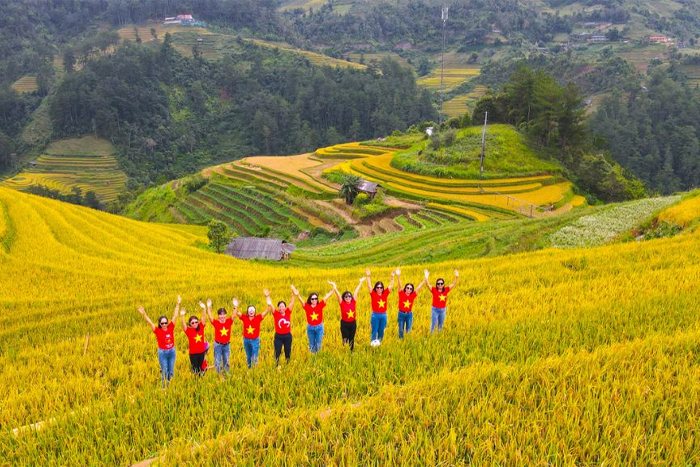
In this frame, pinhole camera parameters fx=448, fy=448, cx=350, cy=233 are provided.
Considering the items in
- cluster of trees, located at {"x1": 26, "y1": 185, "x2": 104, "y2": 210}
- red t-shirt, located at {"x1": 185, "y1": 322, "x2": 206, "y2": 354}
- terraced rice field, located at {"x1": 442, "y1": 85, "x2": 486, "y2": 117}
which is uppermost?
terraced rice field, located at {"x1": 442, "y1": 85, "x2": 486, "y2": 117}

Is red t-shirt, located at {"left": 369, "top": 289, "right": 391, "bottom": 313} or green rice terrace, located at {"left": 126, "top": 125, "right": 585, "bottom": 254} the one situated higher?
red t-shirt, located at {"left": 369, "top": 289, "right": 391, "bottom": 313}

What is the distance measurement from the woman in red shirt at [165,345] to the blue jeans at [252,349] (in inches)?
35.3

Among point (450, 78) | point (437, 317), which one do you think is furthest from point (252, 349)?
point (450, 78)

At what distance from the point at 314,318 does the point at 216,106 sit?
285ft

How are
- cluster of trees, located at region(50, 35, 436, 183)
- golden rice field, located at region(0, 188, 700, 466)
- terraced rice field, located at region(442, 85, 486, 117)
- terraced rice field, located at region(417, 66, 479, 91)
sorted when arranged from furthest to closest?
terraced rice field, located at region(417, 66, 479, 91) → terraced rice field, located at region(442, 85, 486, 117) → cluster of trees, located at region(50, 35, 436, 183) → golden rice field, located at region(0, 188, 700, 466)

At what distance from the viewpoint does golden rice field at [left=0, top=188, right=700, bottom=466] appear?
365cm

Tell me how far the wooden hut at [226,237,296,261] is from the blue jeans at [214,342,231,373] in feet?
56.3

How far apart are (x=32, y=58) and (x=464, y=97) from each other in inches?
3298

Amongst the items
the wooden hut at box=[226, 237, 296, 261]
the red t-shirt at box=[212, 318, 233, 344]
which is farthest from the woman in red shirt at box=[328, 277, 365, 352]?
the wooden hut at box=[226, 237, 296, 261]

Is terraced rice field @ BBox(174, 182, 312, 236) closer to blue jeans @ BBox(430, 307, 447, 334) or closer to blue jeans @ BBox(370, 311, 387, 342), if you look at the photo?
blue jeans @ BBox(430, 307, 447, 334)

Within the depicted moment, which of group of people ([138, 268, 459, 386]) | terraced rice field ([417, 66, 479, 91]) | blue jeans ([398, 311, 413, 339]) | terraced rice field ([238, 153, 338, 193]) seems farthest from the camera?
terraced rice field ([417, 66, 479, 91])

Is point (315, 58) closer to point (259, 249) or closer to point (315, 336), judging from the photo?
point (259, 249)

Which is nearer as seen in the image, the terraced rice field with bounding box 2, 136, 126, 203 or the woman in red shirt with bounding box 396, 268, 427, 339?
the woman in red shirt with bounding box 396, 268, 427, 339

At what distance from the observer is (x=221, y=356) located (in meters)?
5.85
